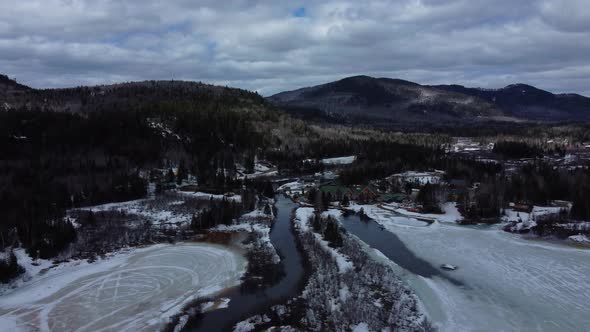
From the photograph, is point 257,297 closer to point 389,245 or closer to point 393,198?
point 389,245

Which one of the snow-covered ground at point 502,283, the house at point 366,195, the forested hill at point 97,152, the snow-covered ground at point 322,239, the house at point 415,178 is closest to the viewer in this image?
the snow-covered ground at point 502,283

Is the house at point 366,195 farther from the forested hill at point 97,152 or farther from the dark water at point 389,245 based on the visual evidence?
the forested hill at point 97,152

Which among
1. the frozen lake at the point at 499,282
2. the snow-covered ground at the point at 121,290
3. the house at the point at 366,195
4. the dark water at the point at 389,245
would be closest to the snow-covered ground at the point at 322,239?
the dark water at the point at 389,245

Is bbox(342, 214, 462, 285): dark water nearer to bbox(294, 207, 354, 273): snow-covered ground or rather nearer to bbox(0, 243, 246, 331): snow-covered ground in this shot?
bbox(294, 207, 354, 273): snow-covered ground

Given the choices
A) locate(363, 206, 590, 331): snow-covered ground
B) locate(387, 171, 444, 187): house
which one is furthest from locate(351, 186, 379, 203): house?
locate(363, 206, 590, 331): snow-covered ground

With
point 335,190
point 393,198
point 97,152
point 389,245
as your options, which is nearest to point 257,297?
point 389,245

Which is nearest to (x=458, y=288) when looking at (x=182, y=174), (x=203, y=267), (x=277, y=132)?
(x=203, y=267)
